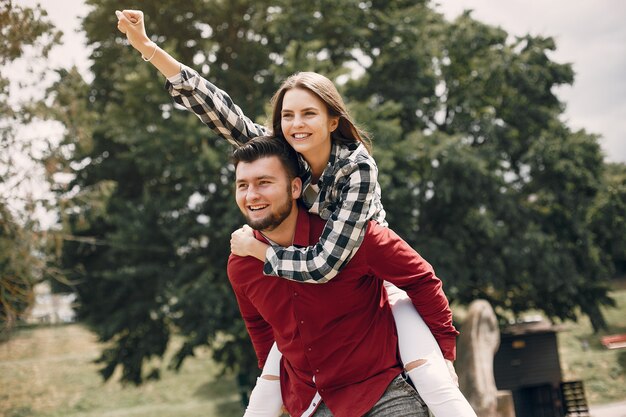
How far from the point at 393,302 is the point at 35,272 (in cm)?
838

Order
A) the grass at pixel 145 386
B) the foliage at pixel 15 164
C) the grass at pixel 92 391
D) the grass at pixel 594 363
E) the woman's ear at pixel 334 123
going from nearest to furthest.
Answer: the woman's ear at pixel 334 123 → the foliage at pixel 15 164 → the grass at pixel 594 363 → the grass at pixel 145 386 → the grass at pixel 92 391

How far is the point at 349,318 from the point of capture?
104 inches

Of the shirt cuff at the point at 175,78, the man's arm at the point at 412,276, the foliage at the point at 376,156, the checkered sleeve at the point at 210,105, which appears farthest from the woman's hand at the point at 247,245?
the foliage at the point at 376,156

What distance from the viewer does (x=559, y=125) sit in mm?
16703

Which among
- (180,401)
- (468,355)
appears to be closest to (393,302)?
(468,355)

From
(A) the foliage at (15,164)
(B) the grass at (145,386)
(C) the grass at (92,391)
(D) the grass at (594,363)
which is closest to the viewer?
(A) the foliage at (15,164)

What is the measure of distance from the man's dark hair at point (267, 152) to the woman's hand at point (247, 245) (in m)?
0.30

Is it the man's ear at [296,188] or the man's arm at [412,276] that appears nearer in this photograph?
the man's arm at [412,276]

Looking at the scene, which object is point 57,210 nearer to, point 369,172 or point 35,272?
point 35,272

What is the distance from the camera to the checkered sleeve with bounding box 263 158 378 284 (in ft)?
8.16

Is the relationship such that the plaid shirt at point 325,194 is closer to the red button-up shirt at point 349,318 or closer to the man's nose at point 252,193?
the red button-up shirt at point 349,318

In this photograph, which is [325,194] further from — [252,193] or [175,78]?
[175,78]

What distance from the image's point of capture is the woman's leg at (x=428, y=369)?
2.63 m

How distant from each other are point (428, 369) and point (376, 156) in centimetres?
1032
